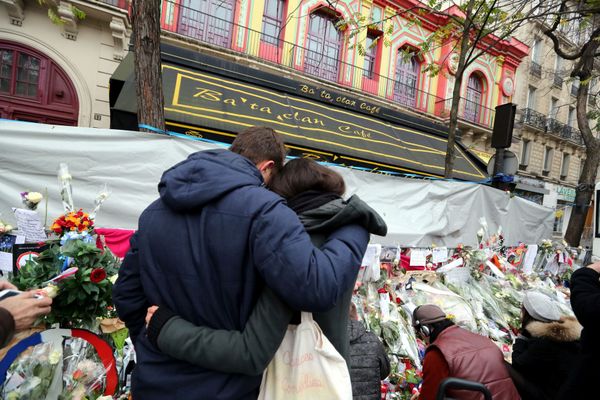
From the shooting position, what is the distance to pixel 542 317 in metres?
2.06

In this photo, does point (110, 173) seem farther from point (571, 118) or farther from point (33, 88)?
point (571, 118)

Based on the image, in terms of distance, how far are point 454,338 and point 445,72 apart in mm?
14309

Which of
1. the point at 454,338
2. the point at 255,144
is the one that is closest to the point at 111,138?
the point at 255,144

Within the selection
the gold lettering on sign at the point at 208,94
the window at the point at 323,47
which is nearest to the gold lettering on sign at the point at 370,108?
the window at the point at 323,47

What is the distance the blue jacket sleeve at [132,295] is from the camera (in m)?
1.26

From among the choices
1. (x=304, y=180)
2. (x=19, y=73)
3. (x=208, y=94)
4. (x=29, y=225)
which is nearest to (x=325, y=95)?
(x=208, y=94)

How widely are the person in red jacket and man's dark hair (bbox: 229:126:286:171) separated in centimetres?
143

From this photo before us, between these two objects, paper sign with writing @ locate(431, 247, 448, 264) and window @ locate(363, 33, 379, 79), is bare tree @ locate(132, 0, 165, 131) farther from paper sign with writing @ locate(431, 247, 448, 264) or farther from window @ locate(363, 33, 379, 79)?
window @ locate(363, 33, 379, 79)

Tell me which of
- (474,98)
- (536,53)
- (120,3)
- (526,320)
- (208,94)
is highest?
(536,53)

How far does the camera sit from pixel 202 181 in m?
1.05

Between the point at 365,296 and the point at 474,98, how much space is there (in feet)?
50.4

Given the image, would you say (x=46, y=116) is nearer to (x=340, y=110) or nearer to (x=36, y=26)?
(x=36, y=26)

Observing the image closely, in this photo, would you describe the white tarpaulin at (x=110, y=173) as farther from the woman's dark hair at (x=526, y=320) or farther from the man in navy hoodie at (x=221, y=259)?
the man in navy hoodie at (x=221, y=259)

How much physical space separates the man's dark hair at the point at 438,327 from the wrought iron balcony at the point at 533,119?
1949 cm
